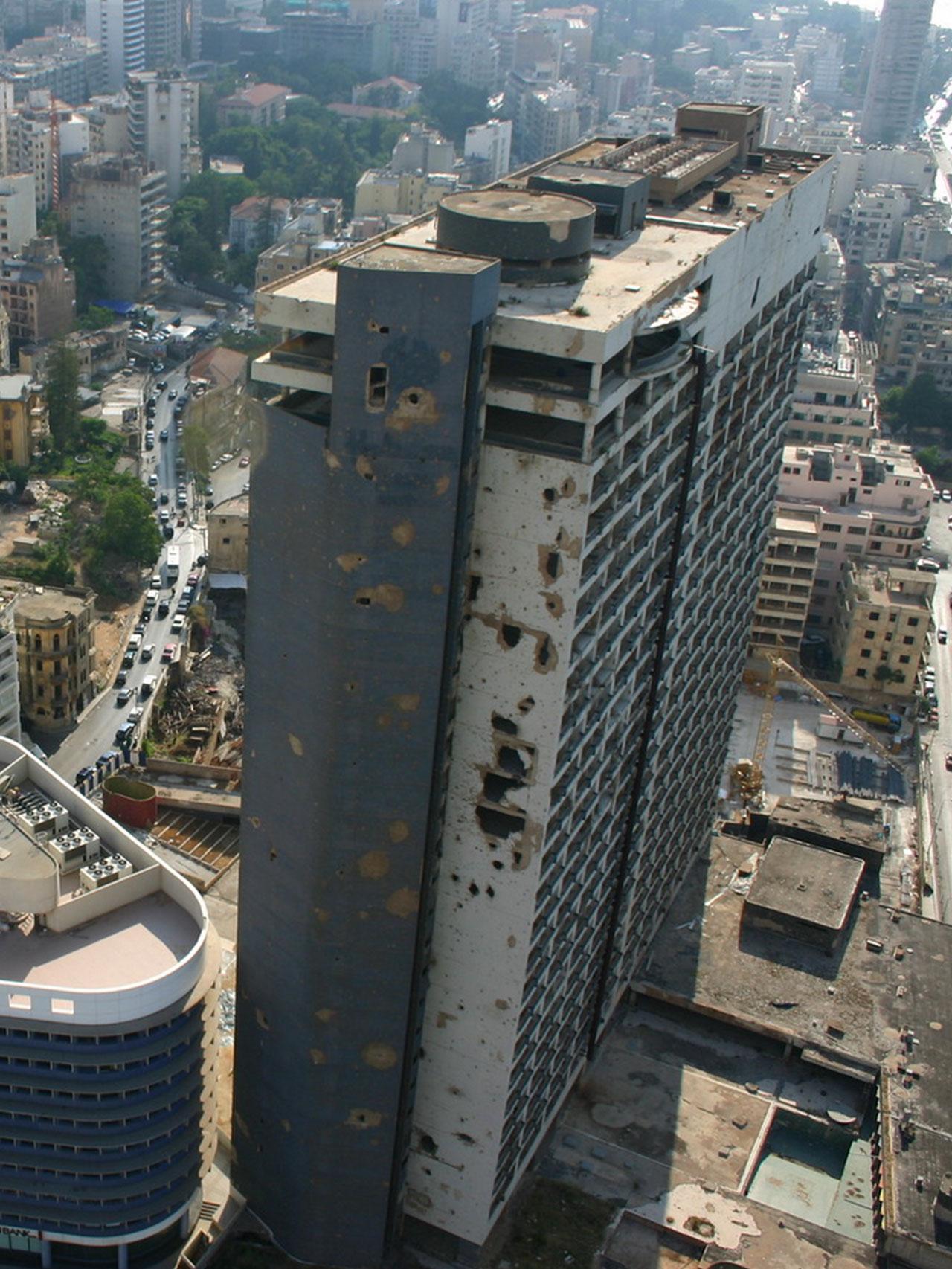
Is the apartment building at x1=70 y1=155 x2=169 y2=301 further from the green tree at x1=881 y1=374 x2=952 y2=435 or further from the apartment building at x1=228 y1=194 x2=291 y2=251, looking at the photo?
the green tree at x1=881 y1=374 x2=952 y2=435

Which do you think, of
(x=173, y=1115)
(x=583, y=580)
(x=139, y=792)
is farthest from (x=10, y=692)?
(x=583, y=580)

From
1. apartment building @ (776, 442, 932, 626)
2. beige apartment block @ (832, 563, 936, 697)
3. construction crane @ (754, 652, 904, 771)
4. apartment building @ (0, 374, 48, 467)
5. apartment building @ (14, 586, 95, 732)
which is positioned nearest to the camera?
apartment building @ (14, 586, 95, 732)

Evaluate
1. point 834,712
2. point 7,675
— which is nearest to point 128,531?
point 7,675

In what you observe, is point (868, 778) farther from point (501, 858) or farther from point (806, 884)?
point (501, 858)

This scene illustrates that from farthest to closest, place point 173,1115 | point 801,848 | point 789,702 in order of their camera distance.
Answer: point 789,702 < point 801,848 < point 173,1115

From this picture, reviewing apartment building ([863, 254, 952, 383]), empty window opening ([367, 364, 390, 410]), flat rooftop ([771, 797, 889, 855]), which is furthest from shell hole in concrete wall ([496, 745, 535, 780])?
apartment building ([863, 254, 952, 383])

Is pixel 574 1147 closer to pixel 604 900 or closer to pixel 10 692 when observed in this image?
pixel 604 900
